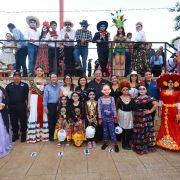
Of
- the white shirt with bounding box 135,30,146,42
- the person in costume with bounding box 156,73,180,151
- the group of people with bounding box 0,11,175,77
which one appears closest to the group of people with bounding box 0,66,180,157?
the person in costume with bounding box 156,73,180,151

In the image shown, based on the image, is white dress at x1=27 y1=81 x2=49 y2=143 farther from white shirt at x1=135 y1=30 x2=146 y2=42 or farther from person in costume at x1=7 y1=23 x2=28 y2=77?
white shirt at x1=135 y1=30 x2=146 y2=42

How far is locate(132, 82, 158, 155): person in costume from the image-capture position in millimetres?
5695

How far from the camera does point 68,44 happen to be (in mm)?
7879

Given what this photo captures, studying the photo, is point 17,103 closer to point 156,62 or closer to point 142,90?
point 142,90

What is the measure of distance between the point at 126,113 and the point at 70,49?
9.80 feet

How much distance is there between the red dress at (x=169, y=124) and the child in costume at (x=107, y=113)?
43.4 inches

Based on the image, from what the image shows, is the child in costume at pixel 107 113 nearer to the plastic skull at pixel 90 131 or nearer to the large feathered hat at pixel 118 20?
the plastic skull at pixel 90 131

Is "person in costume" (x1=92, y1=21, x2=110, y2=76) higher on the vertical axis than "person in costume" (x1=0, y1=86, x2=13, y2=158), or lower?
higher

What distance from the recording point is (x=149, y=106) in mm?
5836

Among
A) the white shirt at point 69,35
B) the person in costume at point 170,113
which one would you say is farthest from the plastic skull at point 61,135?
the white shirt at point 69,35

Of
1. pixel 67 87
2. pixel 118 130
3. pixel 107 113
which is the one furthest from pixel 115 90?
pixel 67 87

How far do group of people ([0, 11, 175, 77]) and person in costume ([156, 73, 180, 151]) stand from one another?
218 centimetres

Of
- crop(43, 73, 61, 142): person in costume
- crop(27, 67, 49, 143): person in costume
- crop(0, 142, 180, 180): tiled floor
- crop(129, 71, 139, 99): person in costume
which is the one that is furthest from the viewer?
crop(27, 67, 49, 143): person in costume

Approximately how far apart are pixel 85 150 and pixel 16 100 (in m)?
2.14
